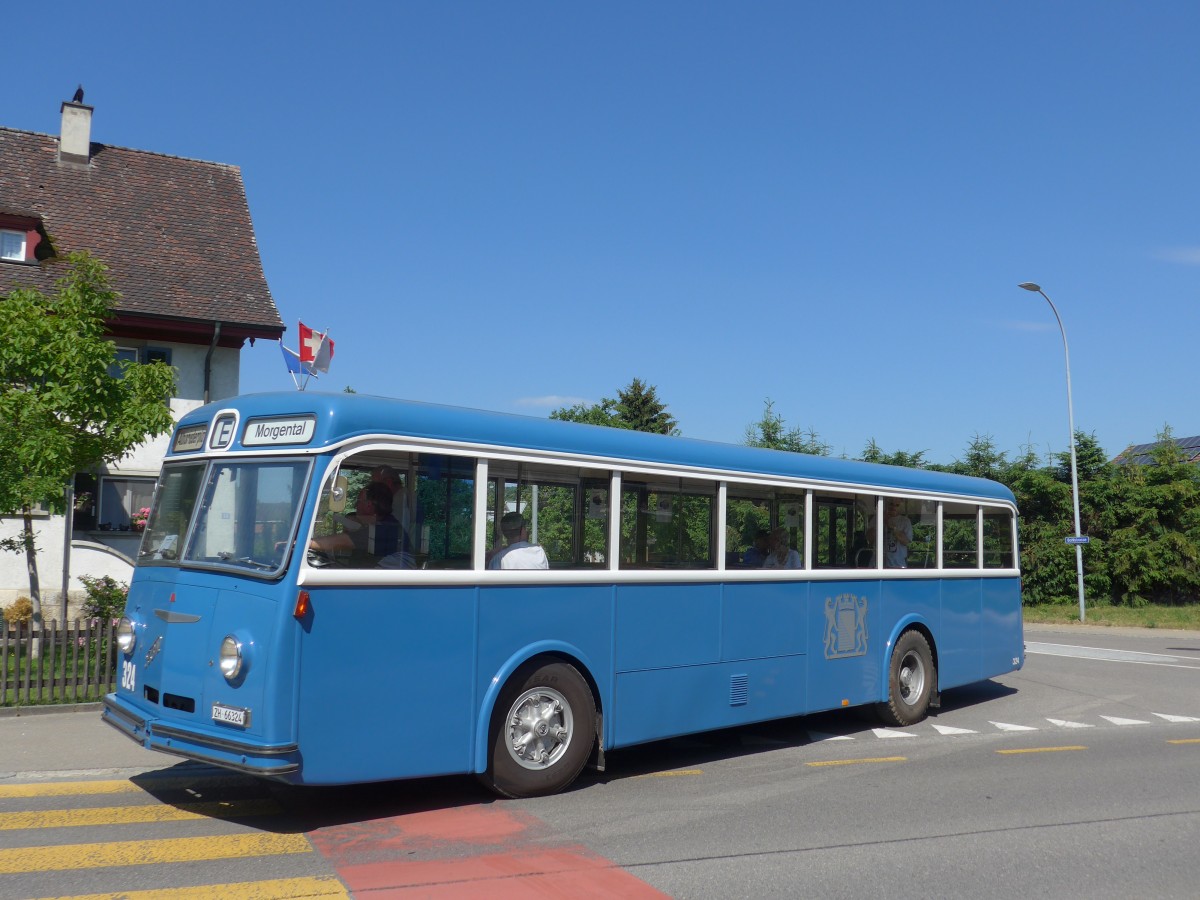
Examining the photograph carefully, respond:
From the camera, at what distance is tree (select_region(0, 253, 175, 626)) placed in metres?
12.7

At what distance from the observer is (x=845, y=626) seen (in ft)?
35.4

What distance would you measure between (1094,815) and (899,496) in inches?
177

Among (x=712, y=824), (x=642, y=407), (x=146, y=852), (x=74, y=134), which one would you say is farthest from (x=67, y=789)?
(x=642, y=407)

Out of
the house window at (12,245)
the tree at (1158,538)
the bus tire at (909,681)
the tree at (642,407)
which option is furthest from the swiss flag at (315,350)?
the tree at (642,407)

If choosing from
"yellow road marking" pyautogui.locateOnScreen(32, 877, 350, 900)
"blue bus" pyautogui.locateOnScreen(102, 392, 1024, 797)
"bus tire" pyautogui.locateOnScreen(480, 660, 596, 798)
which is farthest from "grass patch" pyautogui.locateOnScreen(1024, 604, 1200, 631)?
"yellow road marking" pyautogui.locateOnScreen(32, 877, 350, 900)

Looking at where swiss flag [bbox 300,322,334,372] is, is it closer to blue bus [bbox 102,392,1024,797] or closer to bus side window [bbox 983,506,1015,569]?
blue bus [bbox 102,392,1024,797]

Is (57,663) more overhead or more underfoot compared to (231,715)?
more underfoot

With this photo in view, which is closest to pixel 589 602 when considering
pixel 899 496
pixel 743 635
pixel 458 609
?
pixel 458 609

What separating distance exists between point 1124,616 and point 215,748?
100 feet

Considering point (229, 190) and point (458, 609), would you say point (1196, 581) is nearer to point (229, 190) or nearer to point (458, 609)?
point (229, 190)

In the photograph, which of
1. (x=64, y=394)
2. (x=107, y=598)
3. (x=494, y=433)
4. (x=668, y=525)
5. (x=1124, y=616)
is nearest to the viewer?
(x=494, y=433)

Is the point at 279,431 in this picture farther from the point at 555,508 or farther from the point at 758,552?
the point at 758,552

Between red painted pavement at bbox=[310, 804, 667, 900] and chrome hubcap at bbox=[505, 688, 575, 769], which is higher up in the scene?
chrome hubcap at bbox=[505, 688, 575, 769]

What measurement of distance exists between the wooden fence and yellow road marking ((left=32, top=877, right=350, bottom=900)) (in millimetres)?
6313
